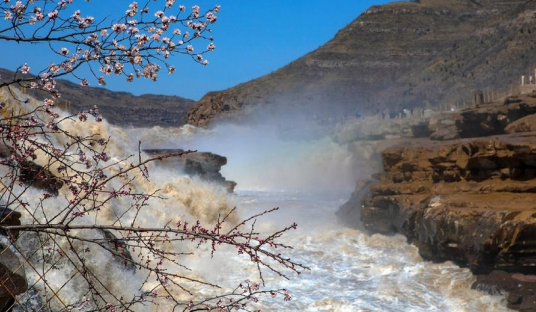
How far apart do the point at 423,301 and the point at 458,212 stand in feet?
7.06

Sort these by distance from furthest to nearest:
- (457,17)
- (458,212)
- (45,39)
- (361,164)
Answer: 1. (457,17)
2. (361,164)
3. (458,212)
4. (45,39)

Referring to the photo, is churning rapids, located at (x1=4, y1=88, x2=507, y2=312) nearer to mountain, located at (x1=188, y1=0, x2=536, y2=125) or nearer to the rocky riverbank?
the rocky riverbank

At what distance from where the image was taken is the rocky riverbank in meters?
11.3

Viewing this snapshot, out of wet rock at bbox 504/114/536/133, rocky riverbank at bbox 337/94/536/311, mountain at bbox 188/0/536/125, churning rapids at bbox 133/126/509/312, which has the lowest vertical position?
churning rapids at bbox 133/126/509/312

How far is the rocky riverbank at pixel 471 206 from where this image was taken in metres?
11.3

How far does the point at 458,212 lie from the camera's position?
12.8 metres

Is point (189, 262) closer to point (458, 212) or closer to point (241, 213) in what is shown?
point (458, 212)

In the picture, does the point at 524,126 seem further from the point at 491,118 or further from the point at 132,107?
the point at 132,107

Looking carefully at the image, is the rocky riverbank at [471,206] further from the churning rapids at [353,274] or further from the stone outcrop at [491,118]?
the stone outcrop at [491,118]

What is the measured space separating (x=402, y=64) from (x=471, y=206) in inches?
4078

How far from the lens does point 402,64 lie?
114 metres

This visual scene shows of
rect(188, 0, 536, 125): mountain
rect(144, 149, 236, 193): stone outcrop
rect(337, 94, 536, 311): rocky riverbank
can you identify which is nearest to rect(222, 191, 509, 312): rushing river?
rect(337, 94, 536, 311): rocky riverbank

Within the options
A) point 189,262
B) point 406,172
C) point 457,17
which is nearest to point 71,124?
point 189,262

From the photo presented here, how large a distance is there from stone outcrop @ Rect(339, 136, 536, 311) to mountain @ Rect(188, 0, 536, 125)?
1989 inches
